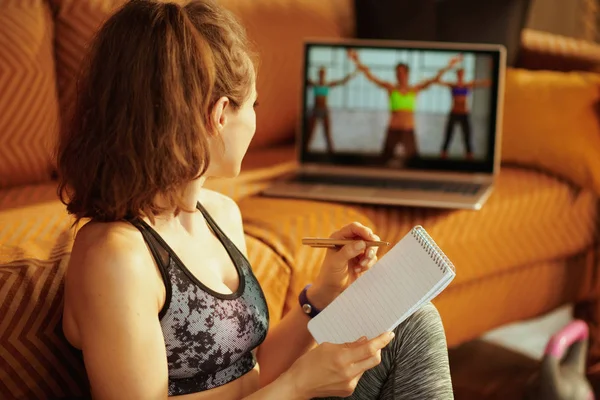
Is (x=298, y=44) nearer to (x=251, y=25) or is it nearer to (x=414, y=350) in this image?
(x=251, y=25)

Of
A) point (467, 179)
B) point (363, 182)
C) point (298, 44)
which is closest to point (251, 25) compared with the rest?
point (298, 44)

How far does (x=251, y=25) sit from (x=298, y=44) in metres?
0.15

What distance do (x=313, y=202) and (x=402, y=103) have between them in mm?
386

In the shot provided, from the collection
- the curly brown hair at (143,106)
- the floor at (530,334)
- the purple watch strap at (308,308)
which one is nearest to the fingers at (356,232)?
the purple watch strap at (308,308)

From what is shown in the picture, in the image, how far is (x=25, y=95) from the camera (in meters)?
1.70

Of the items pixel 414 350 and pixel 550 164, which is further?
pixel 550 164

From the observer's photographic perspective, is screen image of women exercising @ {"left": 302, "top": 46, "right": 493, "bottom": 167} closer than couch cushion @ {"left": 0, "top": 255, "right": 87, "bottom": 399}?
No

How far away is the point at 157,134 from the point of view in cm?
91

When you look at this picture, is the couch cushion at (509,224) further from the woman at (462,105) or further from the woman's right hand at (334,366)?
the woman's right hand at (334,366)

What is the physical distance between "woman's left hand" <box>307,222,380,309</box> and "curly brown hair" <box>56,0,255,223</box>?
0.76 feet

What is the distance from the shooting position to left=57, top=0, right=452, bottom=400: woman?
897mm

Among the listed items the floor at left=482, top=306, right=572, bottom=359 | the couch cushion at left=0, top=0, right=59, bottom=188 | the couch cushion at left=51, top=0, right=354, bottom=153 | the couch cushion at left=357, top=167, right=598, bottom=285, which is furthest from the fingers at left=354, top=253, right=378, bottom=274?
the floor at left=482, top=306, right=572, bottom=359

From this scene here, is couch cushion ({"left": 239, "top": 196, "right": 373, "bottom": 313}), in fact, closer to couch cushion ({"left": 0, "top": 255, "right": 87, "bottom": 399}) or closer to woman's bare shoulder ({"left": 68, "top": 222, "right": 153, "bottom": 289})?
couch cushion ({"left": 0, "top": 255, "right": 87, "bottom": 399})

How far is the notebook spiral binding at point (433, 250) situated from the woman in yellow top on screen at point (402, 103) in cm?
96
